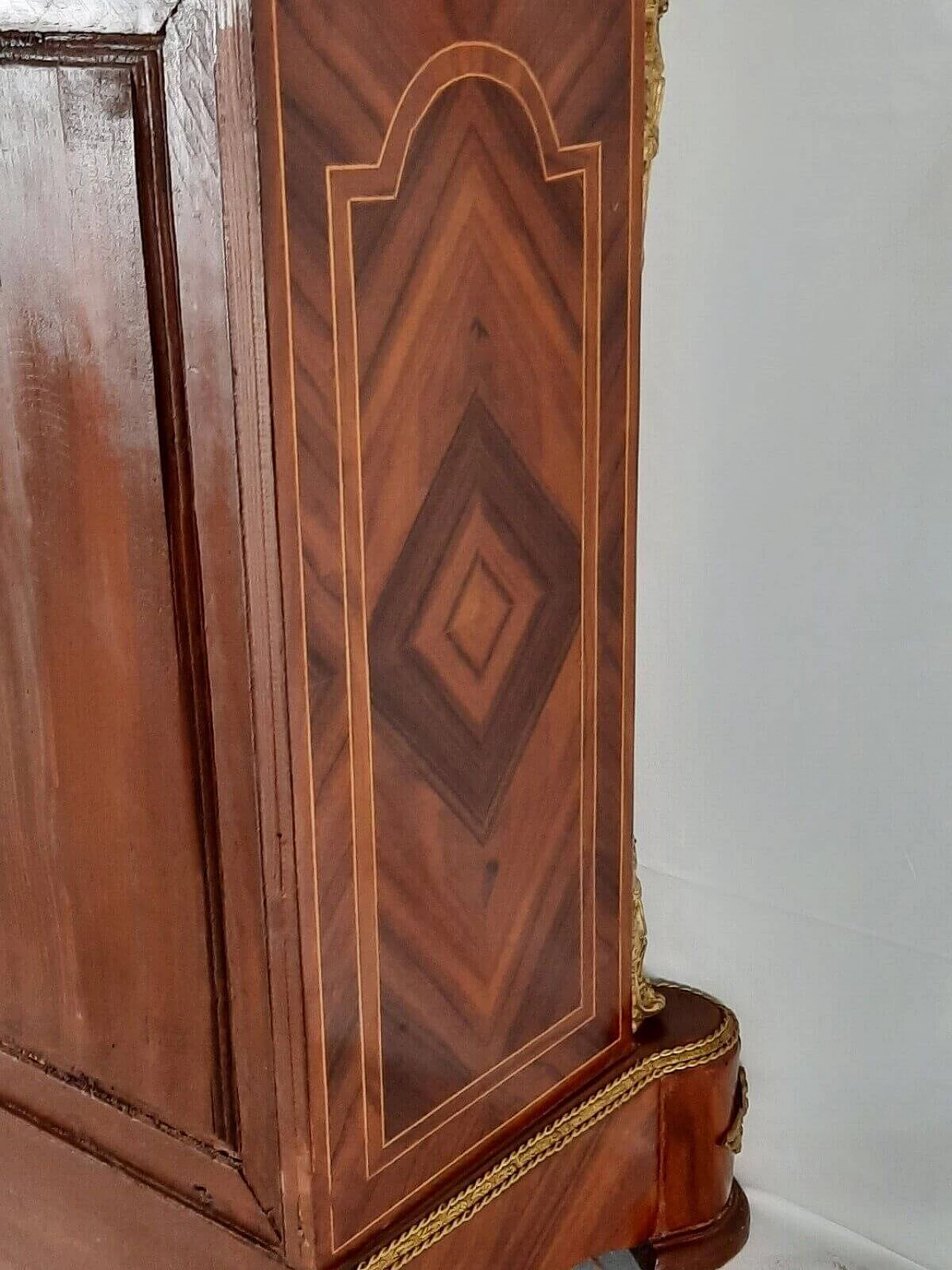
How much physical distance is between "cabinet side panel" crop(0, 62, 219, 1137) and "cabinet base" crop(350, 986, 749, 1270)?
0.76 feet

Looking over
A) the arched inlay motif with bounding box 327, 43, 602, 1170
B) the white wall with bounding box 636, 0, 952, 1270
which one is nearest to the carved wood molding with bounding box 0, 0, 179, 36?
the arched inlay motif with bounding box 327, 43, 602, 1170

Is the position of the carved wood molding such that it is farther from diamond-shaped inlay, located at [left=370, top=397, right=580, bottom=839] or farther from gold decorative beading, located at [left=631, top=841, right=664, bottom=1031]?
gold decorative beading, located at [left=631, top=841, right=664, bottom=1031]

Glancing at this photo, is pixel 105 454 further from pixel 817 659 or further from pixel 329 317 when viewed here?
pixel 817 659

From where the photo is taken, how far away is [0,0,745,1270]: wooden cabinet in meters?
0.91

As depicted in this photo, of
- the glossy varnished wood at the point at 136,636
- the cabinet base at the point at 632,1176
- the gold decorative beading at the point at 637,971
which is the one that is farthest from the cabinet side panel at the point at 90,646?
the gold decorative beading at the point at 637,971

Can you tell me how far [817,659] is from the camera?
1383 mm

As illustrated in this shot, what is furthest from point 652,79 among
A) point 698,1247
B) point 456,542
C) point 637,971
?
point 698,1247

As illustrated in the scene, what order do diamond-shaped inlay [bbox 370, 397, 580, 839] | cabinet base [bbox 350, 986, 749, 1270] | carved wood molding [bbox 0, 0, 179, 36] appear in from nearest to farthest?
carved wood molding [bbox 0, 0, 179, 36]
diamond-shaped inlay [bbox 370, 397, 580, 839]
cabinet base [bbox 350, 986, 749, 1270]

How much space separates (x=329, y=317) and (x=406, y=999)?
0.50 meters

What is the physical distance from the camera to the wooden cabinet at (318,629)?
911 millimetres

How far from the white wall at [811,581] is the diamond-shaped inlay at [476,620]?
300 mm

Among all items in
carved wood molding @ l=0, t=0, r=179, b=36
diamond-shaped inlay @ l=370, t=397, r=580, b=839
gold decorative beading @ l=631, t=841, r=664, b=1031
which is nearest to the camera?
carved wood molding @ l=0, t=0, r=179, b=36

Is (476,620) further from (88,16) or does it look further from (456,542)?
(88,16)

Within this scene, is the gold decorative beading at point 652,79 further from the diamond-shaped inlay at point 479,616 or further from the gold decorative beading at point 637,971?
the gold decorative beading at point 637,971
